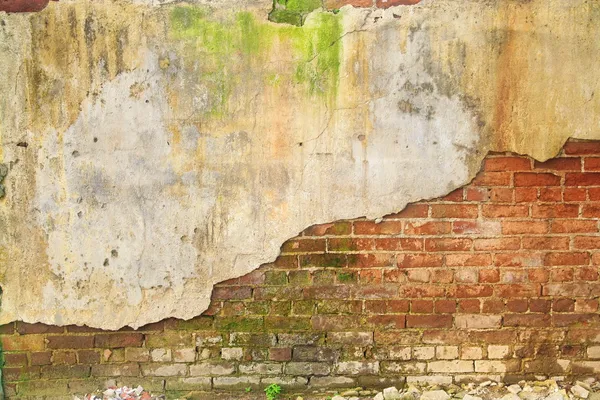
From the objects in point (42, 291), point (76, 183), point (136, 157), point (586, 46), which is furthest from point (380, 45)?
point (42, 291)

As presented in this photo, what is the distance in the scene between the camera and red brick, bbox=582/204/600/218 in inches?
108

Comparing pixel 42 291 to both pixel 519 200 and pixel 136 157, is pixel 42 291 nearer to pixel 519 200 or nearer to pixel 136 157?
pixel 136 157

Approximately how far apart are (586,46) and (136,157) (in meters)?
2.34

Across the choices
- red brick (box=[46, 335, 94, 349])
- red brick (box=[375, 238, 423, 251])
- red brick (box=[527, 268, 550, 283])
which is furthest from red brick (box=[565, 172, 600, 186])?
red brick (box=[46, 335, 94, 349])

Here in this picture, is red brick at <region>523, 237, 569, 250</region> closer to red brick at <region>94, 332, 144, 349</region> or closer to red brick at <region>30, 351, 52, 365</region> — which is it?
red brick at <region>94, 332, 144, 349</region>

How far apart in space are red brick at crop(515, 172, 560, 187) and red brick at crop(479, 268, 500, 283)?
1.54ft

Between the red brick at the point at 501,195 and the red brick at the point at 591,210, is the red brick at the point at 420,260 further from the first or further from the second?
the red brick at the point at 591,210

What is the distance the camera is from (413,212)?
108 inches

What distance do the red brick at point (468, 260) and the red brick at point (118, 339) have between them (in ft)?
5.59

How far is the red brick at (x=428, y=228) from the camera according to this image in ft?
9.03

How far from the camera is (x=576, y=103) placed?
2660 millimetres


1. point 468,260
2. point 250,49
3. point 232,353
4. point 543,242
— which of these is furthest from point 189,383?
point 543,242

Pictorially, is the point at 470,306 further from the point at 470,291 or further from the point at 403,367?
the point at 403,367

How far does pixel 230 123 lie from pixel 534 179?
160 cm
